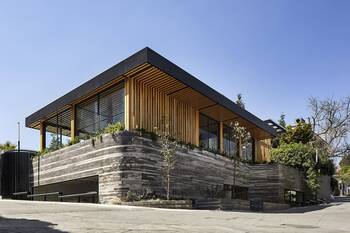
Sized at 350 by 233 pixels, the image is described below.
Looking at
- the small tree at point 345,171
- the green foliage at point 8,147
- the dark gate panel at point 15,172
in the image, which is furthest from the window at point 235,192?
the small tree at point 345,171

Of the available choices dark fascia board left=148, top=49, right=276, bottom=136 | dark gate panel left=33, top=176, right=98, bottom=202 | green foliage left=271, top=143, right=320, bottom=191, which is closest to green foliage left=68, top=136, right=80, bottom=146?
dark gate panel left=33, top=176, right=98, bottom=202

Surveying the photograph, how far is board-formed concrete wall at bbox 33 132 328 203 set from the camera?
20.4 meters

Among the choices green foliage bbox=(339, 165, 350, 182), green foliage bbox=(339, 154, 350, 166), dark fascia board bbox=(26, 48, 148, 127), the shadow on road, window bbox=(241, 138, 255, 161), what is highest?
dark fascia board bbox=(26, 48, 148, 127)

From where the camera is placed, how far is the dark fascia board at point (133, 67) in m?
20.4

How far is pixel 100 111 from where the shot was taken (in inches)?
958

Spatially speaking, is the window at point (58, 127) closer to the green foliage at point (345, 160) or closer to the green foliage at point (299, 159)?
the green foliage at point (299, 159)

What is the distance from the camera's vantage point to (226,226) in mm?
11438

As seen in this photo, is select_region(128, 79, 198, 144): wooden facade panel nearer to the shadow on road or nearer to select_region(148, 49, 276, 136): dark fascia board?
select_region(148, 49, 276, 136): dark fascia board

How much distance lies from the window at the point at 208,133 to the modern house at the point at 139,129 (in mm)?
65

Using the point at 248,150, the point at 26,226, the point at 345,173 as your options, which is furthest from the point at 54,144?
the point at 345,173

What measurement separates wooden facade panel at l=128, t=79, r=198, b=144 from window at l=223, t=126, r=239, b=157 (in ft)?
19.2

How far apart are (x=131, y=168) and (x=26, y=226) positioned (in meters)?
11.4

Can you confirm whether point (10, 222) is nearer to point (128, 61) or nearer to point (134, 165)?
point (134, 165)

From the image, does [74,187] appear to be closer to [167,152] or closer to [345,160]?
[167,152]
